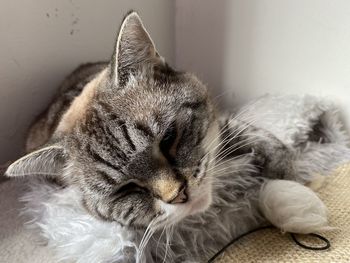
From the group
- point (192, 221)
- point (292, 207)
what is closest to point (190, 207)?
point (192, 221)

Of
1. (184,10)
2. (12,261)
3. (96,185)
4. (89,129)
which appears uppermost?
(184,10)

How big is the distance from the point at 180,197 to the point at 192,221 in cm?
16

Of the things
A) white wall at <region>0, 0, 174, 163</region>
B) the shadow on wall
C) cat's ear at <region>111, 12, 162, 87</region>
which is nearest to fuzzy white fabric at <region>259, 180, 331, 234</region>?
cat's ear at <region>111, 12, 162, 87</region>

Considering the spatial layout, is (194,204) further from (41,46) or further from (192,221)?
(41,46)

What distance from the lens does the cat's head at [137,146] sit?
3.04 ft

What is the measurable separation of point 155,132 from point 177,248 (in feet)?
0.91

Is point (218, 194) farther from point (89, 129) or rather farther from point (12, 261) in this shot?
point (12, 261)

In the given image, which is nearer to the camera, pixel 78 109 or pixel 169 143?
pixel 169 143

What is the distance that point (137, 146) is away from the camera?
3.03ft

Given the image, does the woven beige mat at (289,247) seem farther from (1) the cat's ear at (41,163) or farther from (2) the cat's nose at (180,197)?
(1) the cat's ear at (41,163)

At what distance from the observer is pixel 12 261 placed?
1.08 metres

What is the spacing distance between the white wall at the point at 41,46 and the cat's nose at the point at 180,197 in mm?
710

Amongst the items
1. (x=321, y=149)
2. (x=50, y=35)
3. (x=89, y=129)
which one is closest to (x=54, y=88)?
(x=50, y=35)

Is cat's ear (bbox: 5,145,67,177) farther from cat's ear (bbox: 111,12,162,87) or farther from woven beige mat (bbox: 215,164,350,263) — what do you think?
woven beige mat (bbox: 215,164,350,263)
